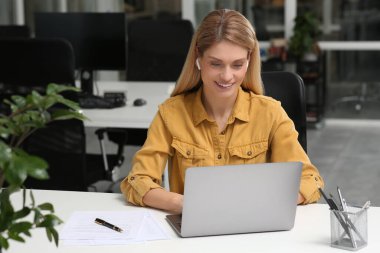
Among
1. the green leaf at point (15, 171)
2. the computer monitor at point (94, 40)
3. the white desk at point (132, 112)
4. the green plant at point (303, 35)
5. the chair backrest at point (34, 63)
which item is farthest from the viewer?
the green plant at point (303, 35)

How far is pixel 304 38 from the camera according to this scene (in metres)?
6.86

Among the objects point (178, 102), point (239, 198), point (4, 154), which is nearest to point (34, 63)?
point (178, 102)

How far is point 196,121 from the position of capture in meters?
2.30

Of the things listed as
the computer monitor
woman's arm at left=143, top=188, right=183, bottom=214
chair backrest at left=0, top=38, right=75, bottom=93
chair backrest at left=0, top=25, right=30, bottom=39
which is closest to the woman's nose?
woman's arm at left=143, top=188, right=183, bottom=214

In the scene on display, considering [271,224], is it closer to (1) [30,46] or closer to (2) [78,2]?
(1) [30,46]

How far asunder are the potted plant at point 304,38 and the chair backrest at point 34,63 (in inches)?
151

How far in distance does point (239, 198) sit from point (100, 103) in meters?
2.22

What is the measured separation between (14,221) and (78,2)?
22.9 ft

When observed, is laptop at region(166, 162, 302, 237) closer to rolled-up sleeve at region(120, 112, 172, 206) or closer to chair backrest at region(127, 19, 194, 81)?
rolled-up sleeve at region(120, 112, 172, 206)

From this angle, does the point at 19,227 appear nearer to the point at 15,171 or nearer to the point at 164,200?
the point at 15,171

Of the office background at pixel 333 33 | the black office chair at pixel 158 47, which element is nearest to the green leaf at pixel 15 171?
the black office chair at pixel 158 47

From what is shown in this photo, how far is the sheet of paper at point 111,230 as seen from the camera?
6.06 feet

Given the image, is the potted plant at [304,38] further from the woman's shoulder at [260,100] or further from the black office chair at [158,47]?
the woman's shoulder at [260,100]

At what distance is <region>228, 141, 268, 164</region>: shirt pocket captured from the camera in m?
2.27
